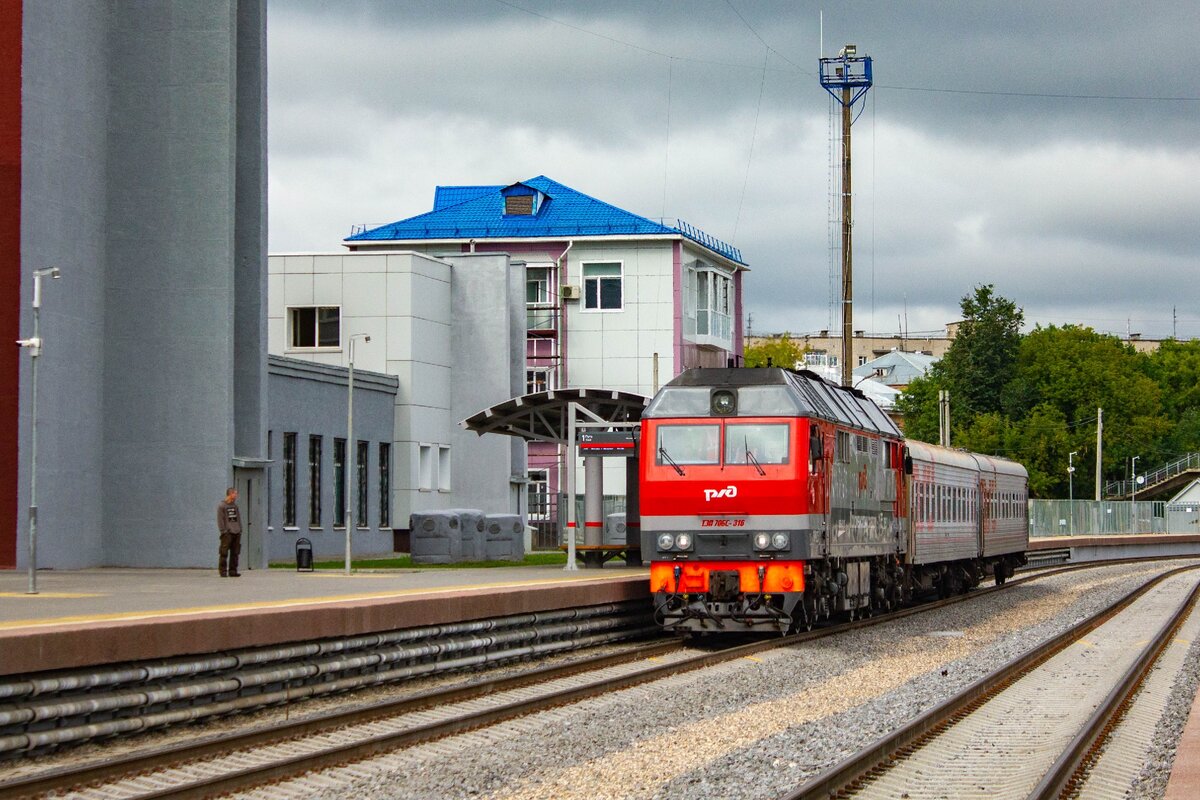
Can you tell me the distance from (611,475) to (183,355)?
3217cm

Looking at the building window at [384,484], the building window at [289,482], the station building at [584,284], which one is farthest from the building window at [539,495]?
the building window at [289,482]

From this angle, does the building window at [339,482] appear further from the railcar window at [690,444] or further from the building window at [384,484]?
the railcar window at [690,444]

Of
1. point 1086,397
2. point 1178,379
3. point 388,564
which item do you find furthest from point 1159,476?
point 388,564

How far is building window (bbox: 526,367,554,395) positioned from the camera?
6353 cm

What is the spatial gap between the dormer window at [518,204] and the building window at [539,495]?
33.5 feet

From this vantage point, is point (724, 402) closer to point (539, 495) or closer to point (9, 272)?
point (9, 272)

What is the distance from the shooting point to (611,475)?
6344 centimetres

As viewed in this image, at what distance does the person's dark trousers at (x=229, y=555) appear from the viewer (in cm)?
2936

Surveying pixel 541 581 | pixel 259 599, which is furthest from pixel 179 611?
pixel 541 581

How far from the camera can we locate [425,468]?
49.6 m

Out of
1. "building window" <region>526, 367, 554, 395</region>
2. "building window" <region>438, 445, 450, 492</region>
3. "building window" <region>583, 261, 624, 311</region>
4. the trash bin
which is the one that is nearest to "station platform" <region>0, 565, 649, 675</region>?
the trash bin

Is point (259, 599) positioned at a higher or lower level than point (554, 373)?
lower

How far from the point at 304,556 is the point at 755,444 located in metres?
14.6

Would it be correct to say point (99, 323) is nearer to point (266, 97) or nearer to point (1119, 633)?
point (266, 97)
